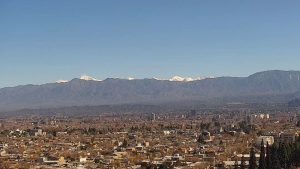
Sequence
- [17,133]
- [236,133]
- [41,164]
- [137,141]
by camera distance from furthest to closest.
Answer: [17,133] → [236,133] → [137,141] → [41,164]

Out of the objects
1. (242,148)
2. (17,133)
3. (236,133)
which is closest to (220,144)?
(242,148)

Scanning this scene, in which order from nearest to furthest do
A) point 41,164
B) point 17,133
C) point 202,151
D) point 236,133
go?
point 41,164
point 202,151
point 236,133
point 17,133

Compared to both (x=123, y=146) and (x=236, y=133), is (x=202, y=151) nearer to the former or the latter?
(x=123, y=146)

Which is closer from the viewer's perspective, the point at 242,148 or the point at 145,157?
the point at 145,157

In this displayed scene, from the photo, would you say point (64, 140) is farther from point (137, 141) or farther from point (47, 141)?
point (137, 141)

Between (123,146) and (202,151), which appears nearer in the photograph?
(202,151)

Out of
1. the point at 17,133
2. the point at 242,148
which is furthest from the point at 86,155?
the point at 17,133

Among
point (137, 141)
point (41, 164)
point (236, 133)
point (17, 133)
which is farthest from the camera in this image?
point (17, 133)

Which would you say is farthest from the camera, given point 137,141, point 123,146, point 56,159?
point 137,141
